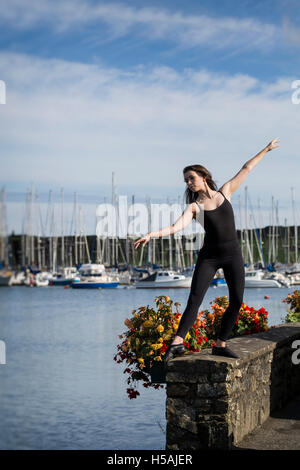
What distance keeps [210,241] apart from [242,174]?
720mm

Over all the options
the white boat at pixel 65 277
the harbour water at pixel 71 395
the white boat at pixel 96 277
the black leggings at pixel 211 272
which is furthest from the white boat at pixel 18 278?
the black leggings at pixel 211 272

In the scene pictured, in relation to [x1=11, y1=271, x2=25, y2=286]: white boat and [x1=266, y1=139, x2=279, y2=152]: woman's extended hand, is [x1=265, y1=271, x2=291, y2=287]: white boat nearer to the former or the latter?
[x1=11, y1=271, x2=25, y2=286]: white boat

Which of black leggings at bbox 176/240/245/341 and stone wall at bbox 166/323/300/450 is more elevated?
black leggings at bbox 176/240/245/341

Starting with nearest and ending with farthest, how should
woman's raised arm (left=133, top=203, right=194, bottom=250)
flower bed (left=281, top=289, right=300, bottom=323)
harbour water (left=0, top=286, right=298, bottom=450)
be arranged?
woman's raised arm (left=133, top=203, right=194, bottom=250)
flower bed (left=281, top=289, right=300, bottom=323)
harbour water (left=0, top=286, right=298, bottom=450)

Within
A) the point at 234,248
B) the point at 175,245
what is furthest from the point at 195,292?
the point at 175,245

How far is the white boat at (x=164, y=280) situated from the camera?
80125 mm

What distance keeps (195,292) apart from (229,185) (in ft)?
3.44

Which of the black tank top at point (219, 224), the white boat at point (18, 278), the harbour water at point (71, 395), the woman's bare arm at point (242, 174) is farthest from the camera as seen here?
the white boat at point (18, 278)

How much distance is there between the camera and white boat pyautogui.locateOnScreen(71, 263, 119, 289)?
88812mm

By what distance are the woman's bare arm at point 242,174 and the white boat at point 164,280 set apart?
73.3m

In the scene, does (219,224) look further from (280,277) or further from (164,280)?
(280,277)

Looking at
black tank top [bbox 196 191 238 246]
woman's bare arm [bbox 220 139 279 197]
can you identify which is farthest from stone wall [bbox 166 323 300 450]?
woman's bare arm [bbox 220 139 279 197]

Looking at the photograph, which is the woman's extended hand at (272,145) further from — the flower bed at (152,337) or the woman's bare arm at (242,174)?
the flower bed at (152,337)

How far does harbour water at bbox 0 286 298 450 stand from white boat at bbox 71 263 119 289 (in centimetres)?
4178
